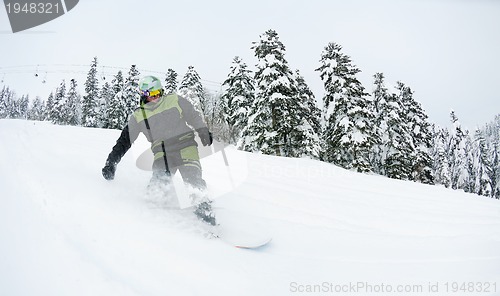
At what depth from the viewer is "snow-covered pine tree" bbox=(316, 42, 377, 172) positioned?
1789 cm

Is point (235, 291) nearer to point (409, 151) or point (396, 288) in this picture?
point (396, 288)

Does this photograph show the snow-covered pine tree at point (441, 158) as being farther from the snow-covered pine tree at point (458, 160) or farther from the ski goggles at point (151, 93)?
the ski goggles at point (151, 93)

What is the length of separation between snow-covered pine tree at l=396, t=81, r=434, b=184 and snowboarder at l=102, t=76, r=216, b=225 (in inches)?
910

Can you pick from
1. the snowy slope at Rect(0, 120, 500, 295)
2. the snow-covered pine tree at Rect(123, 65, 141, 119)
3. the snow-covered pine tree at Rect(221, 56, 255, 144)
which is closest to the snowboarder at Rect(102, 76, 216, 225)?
the snowy slope at Rect(0, 120, 500, 295)

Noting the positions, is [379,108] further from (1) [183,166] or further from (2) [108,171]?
(2) [108,171]

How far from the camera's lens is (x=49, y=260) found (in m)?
2.23

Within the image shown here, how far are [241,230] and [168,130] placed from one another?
1848 mm

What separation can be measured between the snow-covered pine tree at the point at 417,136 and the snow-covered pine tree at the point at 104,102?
38.7 m

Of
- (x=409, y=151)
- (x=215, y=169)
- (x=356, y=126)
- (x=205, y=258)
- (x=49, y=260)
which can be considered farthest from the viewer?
(x=409, y=151)

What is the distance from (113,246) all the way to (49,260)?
21.6 inches

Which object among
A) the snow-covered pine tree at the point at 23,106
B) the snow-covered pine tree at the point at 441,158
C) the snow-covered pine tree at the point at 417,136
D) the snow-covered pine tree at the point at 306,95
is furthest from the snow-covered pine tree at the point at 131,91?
the snow-covered pine tree at the point at 23,106

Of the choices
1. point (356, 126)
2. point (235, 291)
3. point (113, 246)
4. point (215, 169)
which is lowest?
point (356, 126)

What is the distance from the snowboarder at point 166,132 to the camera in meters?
3.90

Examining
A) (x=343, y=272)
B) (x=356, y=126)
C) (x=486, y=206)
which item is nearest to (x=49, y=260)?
(x=343, y=272)
